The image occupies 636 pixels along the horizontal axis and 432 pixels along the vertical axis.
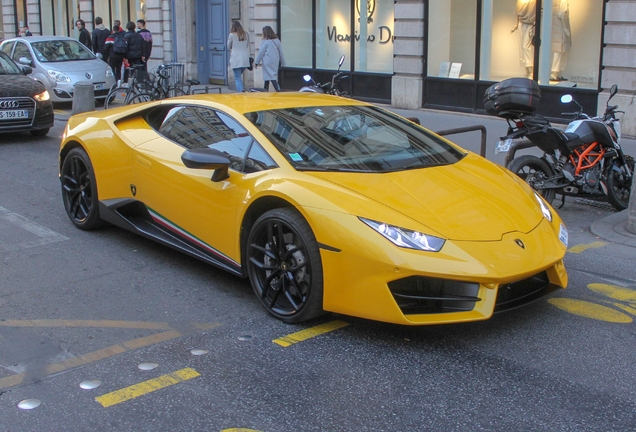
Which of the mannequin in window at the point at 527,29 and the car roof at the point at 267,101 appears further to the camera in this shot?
the mannequin in window at the point at 527,29

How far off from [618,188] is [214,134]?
4.67 metres

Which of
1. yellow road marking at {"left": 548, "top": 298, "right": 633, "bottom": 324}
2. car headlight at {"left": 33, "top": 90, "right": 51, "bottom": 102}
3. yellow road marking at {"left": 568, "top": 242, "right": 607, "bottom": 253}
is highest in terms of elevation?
car headlight at {"left": 33, "top": 90, "right": 51, "bottom": 102}

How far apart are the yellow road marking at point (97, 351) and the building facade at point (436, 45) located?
9.86m

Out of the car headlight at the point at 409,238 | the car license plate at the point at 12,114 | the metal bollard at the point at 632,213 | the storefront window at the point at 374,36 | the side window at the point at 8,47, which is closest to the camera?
the car headlight at the point at 409,238

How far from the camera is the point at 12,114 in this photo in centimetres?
1244

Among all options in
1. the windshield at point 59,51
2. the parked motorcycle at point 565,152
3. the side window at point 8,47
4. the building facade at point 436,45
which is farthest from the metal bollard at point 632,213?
the side window at point 8,47

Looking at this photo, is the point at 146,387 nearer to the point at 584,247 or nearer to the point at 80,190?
the point at 80,190

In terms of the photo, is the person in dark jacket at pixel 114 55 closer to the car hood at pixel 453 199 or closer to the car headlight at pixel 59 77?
the car headlight at pixel 59 77

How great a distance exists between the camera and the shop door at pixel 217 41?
22.4 meters

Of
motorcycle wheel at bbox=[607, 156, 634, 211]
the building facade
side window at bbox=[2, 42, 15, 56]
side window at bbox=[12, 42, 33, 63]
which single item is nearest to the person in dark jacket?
side window at bbox=[12, 42, 33, 63]

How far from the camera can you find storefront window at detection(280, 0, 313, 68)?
1942cm

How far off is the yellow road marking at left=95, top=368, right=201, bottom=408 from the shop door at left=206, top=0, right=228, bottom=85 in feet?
62.6

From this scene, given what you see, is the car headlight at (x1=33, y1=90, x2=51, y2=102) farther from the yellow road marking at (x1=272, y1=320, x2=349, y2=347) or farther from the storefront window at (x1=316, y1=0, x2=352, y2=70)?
the yellow road marking at (x1=272, y1=320, x2=349, y2=347)

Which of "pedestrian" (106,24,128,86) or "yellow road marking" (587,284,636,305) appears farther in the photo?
"pedestrian" (106,24,128,86)
